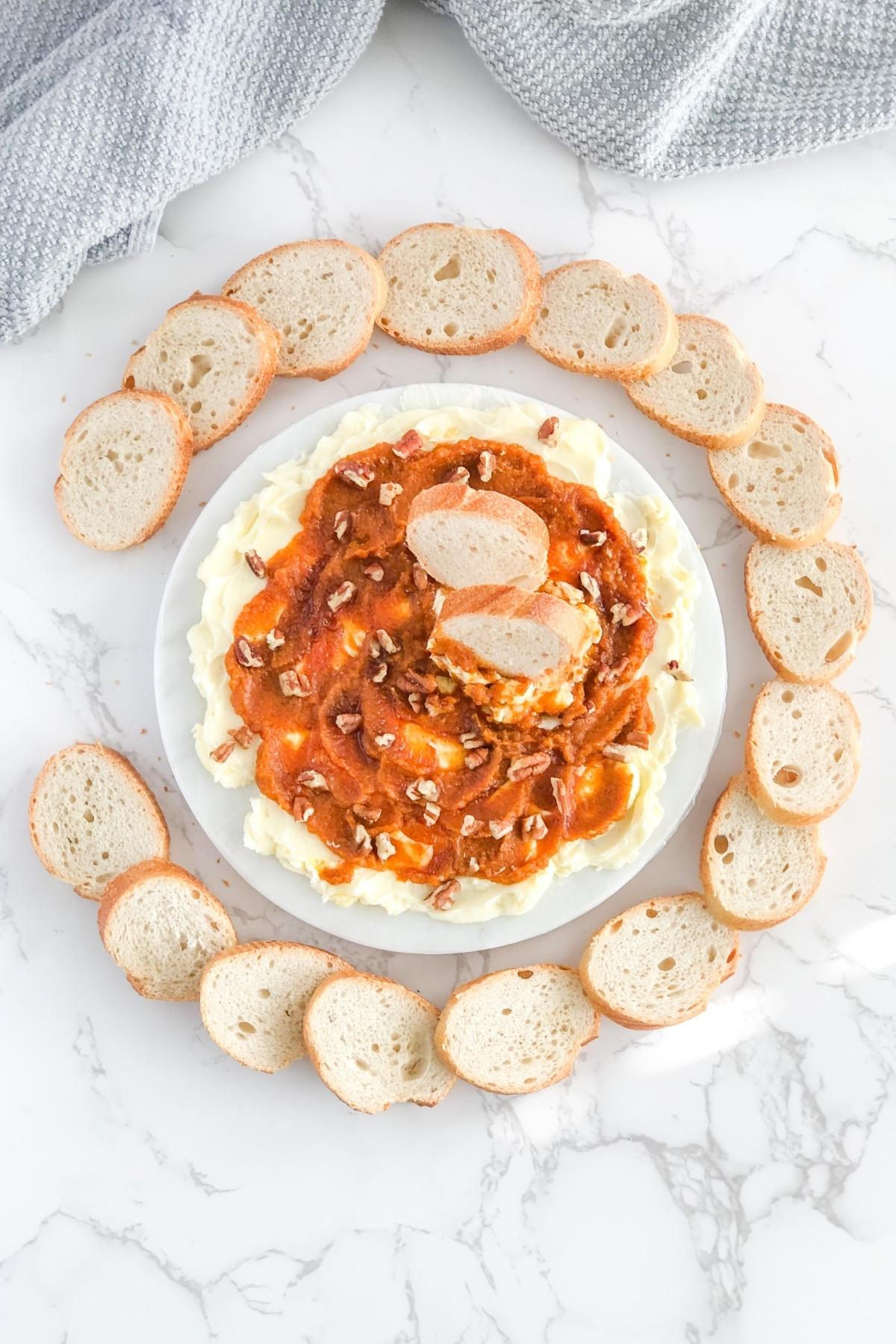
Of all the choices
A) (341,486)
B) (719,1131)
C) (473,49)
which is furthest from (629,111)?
(719,1131)

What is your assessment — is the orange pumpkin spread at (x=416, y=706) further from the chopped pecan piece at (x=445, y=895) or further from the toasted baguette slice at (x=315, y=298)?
the toasted baguette slice at (x=315, y=298)

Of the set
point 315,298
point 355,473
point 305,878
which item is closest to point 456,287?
point 315,298

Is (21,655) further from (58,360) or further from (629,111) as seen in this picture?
(629,111)

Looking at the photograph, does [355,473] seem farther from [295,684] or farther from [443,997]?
[443,997]

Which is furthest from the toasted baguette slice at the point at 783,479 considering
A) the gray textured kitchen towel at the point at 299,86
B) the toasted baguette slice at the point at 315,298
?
the toasted baguette slice at the point at 315,298

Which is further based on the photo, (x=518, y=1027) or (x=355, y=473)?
(x=518, y=1027)
